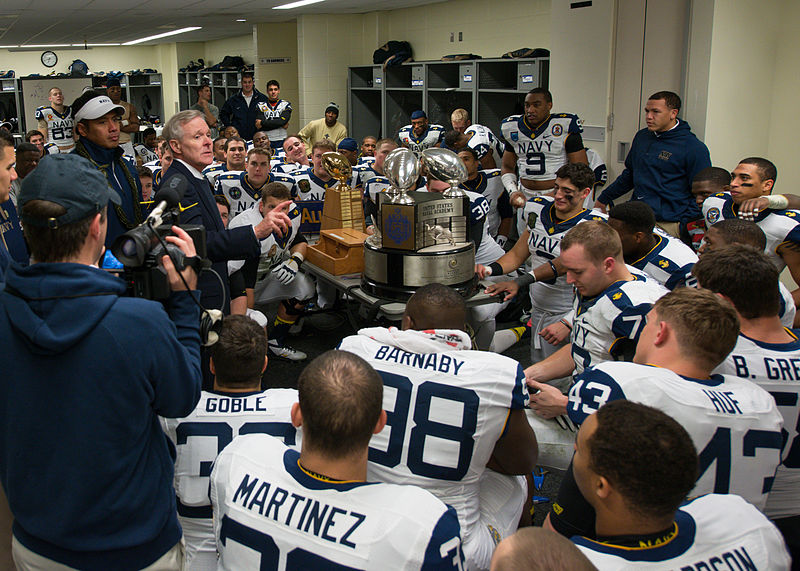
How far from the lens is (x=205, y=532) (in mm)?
2062

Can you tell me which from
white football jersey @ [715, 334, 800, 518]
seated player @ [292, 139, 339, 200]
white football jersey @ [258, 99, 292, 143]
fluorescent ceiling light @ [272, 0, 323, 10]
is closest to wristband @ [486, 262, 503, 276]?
seated player @ [292, 139, 339, 200]

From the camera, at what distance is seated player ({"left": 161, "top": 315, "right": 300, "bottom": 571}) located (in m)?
2.03

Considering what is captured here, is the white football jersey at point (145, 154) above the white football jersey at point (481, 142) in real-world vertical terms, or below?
below

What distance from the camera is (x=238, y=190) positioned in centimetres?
534

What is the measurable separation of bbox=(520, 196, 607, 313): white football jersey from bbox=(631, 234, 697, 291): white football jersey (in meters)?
0.72

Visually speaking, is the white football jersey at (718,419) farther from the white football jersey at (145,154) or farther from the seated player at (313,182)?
the white football jersey at (145,154)

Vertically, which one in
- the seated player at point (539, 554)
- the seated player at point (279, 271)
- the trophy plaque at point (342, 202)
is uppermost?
the trophy plaque at point (342, 202)

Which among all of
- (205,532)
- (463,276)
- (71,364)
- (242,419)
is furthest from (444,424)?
(463,276)

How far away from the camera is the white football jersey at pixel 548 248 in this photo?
13.4 ft

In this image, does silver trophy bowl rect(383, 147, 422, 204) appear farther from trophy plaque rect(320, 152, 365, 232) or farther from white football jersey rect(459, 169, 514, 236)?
white football jersey rect(459, 169, 514, 236)

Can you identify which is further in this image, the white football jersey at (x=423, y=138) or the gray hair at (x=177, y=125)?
the white football jersey at (x=423, y=138)

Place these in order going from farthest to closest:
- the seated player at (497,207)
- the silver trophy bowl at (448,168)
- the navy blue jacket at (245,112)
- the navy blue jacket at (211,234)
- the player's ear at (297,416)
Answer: the navy blue jacket at (245,112)
the seated player at (497,207)
the silver trophy bowl at (448,168)
the navy blue jacket at (211,234)
the player's ear at (297,416)

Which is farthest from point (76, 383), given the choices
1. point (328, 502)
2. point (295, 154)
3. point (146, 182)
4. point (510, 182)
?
point (295, 154)

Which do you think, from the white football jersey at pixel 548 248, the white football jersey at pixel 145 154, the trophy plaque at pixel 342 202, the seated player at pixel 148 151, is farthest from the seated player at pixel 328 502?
the white football jersey at pixel 145 154
